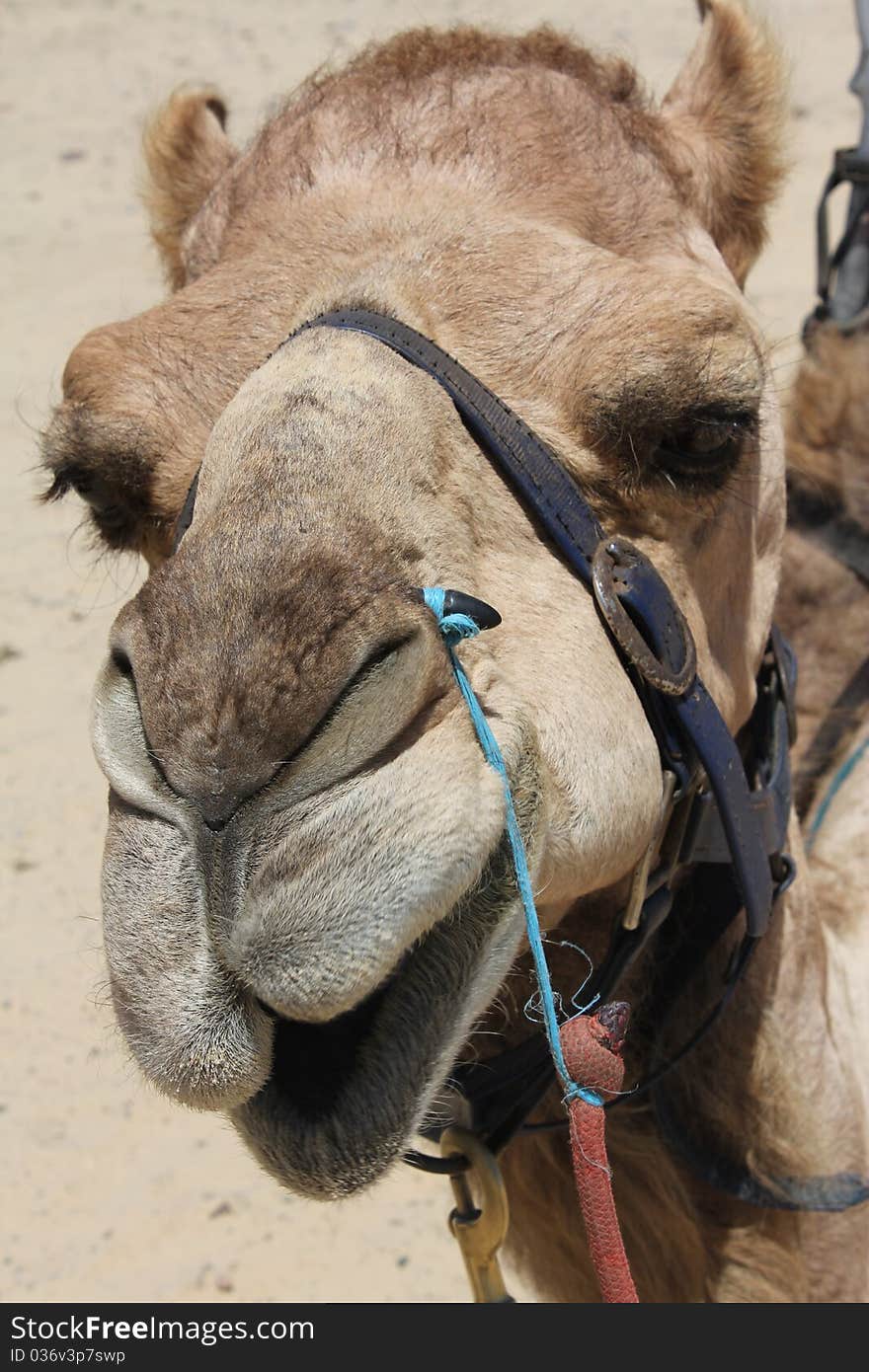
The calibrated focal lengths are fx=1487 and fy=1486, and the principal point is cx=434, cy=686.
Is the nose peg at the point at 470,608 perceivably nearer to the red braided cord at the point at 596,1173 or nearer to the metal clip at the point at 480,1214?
the red braided cord at the point at 596,1173

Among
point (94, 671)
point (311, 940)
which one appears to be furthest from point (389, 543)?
point (94, 671)

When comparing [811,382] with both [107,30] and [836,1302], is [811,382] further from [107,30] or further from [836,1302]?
[107,30]

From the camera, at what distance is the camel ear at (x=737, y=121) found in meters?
2.42

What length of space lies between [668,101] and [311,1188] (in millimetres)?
1888

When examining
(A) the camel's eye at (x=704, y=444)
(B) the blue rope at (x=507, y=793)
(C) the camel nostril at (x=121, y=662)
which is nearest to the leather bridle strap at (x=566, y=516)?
(A) the camel's eye at (x=704, y=444)

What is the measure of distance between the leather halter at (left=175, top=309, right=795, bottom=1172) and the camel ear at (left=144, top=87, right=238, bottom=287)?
2.87 feet

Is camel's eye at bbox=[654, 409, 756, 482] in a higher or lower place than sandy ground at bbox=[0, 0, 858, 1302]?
higher

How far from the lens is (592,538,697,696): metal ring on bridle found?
177cm

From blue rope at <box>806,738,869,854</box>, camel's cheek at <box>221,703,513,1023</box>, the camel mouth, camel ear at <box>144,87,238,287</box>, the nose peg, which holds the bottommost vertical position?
blue rope at <box>806,738,869,854</box>

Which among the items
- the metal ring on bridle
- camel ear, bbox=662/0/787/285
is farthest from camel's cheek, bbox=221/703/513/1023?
camel ear, bbox=662/0/787/285

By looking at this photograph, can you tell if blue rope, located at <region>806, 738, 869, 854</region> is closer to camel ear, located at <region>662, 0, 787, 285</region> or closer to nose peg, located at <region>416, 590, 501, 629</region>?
camel ear, located at <region>662, 0, 787, 285</region>

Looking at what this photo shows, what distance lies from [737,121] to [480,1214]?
176 cm

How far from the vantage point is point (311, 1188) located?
1.52 metres
